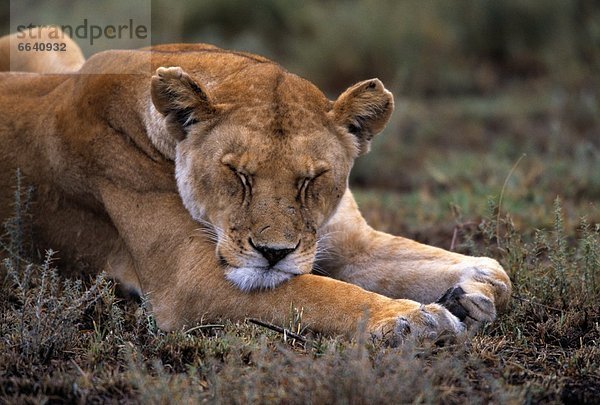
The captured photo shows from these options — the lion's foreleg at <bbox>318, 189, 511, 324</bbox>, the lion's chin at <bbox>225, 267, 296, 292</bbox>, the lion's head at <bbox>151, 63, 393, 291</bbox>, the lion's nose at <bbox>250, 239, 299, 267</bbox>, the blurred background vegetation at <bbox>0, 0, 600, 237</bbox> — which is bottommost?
the blurred background vegetation at <bbox>0, 0, 600, 237</bbox>

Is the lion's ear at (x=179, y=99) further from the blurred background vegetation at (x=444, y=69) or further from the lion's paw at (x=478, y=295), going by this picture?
the blurred background vegetation at (x=444, y=69)

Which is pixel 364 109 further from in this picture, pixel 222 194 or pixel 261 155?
pixel 222 194

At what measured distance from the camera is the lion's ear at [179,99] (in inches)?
161

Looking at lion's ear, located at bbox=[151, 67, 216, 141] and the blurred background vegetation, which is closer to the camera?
Result: lion's ear, located at bbox=[151, 67, 216, 141]

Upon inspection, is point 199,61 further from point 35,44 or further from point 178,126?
point 35,44

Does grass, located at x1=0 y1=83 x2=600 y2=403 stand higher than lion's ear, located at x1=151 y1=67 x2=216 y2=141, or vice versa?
lion's ear, located at x1=151 y1=67 x2=216 y2=141

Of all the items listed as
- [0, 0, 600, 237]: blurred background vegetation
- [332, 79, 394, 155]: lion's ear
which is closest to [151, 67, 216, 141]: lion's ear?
[332, 79, 394, 155]: lion's ear

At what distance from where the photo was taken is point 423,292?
464 centimetres

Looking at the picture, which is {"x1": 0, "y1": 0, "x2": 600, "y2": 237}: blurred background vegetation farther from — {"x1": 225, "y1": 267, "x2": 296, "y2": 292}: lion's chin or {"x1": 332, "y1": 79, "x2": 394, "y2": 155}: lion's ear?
{"x1": 225, "y1": 267, "x2": 296, "y2": 292}: lion's chin

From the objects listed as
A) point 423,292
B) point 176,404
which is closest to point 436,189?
point 423,292

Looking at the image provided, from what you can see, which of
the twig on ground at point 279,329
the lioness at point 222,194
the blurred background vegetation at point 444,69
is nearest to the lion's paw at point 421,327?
the lioness at point 222,194

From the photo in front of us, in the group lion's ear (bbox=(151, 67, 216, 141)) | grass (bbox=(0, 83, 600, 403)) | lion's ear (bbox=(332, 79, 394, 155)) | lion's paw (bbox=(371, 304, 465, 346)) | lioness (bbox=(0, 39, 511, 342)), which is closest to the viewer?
grass (bbox=(0, 83, 600, 403))

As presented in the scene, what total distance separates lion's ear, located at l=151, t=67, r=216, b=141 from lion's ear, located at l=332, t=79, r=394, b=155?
23.4 inches

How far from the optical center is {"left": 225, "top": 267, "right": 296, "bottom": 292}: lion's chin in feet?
13.1
